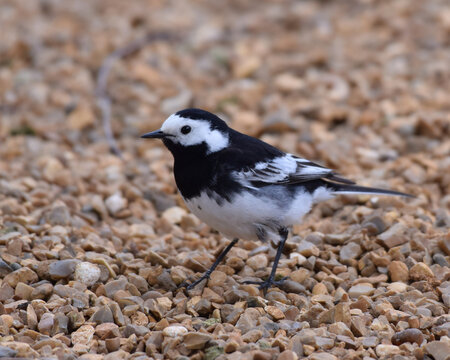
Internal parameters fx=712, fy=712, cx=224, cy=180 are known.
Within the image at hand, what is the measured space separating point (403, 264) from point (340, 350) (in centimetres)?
118

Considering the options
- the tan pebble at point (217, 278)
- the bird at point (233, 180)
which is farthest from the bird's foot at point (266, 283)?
the tan pebble at point (217, 278)

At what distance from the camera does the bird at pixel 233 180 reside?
4.73 meters

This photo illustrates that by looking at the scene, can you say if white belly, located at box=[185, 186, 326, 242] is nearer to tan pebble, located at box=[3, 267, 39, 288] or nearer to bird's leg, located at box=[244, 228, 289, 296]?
bird's leg, located at box=[244, 228, 289, 296]

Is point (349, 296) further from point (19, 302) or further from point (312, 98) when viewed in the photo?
point (312, 98)

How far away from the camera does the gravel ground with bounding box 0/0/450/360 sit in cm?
412

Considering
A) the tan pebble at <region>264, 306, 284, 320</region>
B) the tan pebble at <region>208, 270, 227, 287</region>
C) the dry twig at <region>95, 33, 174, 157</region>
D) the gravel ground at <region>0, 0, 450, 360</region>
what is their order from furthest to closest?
1. the dry twig at <region>95, 33, 174, 157</region>
2. the tan pebble at <region>208, 270, 227, 287</region>
3. the tan pebble at <region>264, 306, 284, 320</region>
4. the gravel ground at <region>0, 0, 450, 360</region>

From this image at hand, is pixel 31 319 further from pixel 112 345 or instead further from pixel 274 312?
pixel 274 312

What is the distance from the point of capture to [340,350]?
387 centimetres

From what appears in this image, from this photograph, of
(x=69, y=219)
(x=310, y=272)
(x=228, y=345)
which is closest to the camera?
(x=228, y=345)

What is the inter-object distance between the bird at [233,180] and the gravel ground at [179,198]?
34cm

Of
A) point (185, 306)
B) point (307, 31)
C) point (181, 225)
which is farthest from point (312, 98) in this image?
point (185, 306)

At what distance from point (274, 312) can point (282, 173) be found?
3.72ft

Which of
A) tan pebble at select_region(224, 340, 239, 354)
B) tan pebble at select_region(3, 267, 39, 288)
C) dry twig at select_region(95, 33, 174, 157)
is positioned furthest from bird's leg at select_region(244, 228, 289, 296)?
dry twig at select_region(95, 33, 174, 157)

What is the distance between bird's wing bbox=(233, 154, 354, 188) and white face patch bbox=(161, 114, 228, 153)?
0.29 m
